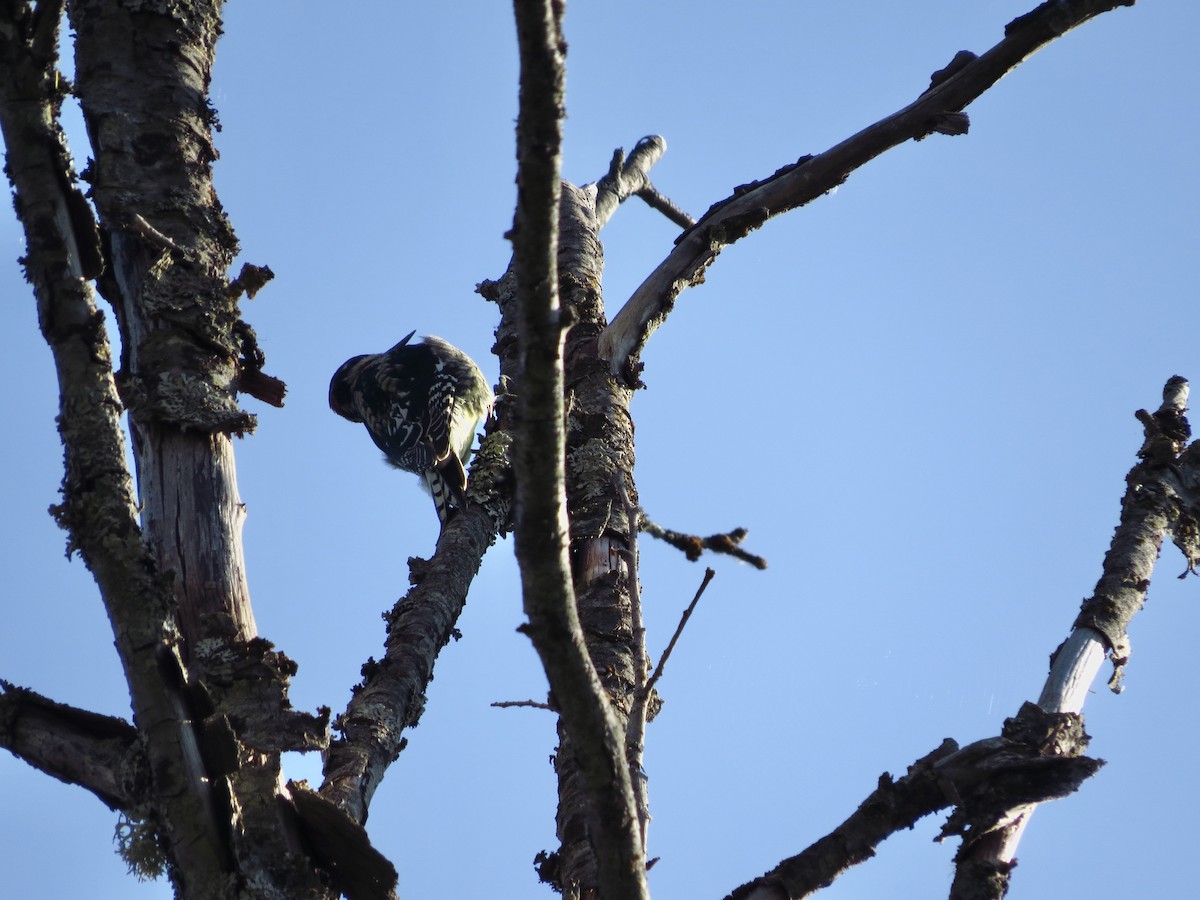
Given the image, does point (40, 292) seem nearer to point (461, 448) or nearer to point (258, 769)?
point (258, 769)

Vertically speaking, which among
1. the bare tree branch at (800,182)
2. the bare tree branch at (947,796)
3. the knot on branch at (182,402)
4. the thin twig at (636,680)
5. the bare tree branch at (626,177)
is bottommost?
the bare tree branch at (947,796)

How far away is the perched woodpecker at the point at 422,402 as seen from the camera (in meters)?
7.64

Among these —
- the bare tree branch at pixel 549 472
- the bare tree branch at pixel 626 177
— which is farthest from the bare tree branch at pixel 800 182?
the bare tree branch at pixel 549 472

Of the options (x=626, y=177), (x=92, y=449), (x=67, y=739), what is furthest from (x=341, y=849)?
(x=626, y=177)

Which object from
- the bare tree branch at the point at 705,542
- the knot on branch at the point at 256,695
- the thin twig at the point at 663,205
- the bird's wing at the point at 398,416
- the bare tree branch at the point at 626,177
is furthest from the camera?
the bird's wing at the point at 398,416

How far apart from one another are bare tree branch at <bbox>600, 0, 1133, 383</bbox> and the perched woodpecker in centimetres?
246

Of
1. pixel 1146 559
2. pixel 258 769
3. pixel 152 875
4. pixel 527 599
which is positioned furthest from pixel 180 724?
pixel 1146 559

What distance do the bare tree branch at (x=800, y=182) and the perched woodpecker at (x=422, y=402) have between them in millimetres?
2459

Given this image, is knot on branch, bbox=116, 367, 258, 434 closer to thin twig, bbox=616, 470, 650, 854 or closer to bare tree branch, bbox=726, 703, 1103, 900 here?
thin twig, bbox=616, 470, 650, 854

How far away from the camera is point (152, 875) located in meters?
2.21

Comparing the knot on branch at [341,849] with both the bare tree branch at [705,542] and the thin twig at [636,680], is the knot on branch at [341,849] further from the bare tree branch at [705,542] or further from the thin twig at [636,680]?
the bare tree branch at [705,542]

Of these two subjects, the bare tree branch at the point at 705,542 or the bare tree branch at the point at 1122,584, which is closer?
the bare tree branch at the point at 705,542

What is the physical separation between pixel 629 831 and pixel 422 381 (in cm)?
665

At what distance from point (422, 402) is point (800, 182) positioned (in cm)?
396
